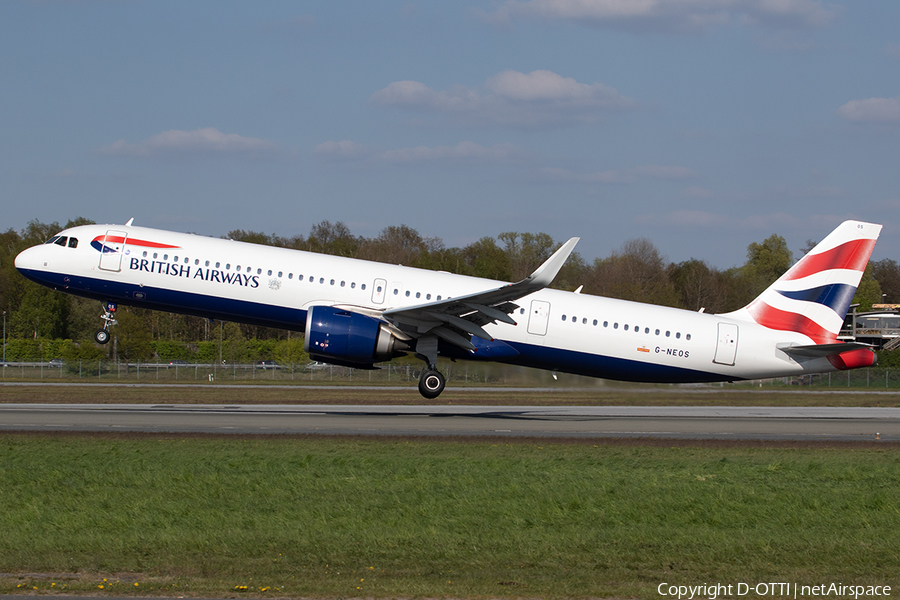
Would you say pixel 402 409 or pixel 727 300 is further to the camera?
pixel 727 300

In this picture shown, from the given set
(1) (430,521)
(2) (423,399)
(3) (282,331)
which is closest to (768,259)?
(3) (282,331)

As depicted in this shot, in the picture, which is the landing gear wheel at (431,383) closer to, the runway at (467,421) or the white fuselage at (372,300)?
the runway at (467,421)

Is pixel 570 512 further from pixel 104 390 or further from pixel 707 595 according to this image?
pixel 104 390

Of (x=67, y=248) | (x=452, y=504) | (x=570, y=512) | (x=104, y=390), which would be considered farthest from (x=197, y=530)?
(x=104, y=390)

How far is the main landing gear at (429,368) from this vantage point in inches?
1079

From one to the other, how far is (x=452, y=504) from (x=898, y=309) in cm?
10373

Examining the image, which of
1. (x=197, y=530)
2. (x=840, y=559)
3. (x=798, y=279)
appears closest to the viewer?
(x=840, y=559)

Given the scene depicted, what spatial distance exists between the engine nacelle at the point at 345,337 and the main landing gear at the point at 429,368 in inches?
53.0

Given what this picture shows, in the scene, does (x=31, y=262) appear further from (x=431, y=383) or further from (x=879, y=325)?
(x=879, y=325)

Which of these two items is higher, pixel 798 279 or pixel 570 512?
pixel 798 279

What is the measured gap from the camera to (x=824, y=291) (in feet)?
97.7

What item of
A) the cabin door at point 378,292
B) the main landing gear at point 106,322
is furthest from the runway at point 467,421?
the cabin door at point 378,292

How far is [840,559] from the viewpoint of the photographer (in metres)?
10.3

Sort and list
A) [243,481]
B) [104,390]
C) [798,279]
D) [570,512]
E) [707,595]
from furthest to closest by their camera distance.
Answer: [104,390] → [798,279] → [243,481] → [570,512] → [707,595]
